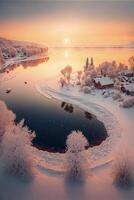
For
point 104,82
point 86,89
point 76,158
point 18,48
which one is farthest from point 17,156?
point 104,82

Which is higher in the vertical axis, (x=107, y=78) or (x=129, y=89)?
(x=107, y=78)

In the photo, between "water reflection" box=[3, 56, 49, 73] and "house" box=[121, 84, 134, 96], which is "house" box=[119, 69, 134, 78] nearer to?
"house" box=[121, 84, 134, 96]

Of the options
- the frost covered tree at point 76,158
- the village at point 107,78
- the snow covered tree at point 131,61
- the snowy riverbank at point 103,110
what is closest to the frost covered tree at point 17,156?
the frost covered tree at point 76,158

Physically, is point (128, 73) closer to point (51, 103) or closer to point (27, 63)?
point (51, 103)

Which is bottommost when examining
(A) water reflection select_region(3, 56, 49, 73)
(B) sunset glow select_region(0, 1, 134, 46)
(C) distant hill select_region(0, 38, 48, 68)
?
(A) water reflection select_region(3, 56, 49, 73)

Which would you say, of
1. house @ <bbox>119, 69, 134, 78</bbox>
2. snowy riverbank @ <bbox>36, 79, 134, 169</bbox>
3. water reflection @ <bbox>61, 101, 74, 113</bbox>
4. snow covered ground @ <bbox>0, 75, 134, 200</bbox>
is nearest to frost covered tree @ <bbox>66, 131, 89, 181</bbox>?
snow covered ground @ <bbox>0, 75, 134, 200</bbox>

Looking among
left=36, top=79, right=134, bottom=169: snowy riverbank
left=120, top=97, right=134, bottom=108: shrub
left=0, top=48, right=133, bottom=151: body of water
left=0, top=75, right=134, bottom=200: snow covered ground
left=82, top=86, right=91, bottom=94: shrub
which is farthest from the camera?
left=82, top=86, right=91, bottom=94: shrub

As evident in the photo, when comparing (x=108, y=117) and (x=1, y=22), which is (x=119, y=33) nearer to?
(x=108, y=117)
